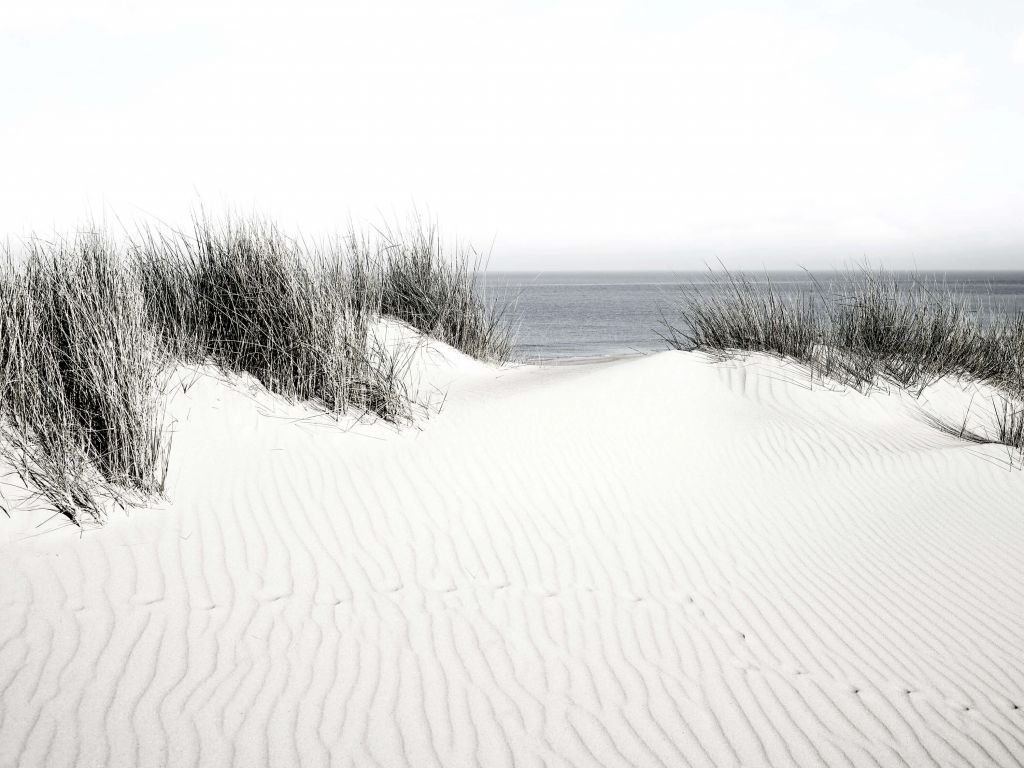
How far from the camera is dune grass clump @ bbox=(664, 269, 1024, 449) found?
7.53 m

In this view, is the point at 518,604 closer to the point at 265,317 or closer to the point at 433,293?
the point at 265,317

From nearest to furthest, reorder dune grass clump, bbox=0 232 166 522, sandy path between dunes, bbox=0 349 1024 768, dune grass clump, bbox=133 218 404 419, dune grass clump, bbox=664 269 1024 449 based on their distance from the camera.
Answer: sandy path between dunes, bbox=0 349 1024 768 < dune grass clump, bbox=0 232 166 522 < dune grass clump, bbox=133 218 404 419 < dune grass clump, bbox=664 269 1024 449

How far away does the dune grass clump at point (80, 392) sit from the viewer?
396cm

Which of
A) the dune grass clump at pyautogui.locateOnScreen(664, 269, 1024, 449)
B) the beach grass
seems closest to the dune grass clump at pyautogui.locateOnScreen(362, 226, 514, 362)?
the beach grass

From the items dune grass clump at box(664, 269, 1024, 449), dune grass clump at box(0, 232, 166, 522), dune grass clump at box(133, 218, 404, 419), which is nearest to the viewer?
dune grass clump at box(0, 232, 166, 522)

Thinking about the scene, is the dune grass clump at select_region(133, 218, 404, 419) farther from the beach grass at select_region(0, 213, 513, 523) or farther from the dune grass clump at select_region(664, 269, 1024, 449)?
the dune grass clump at select_region(664, 269, 1024, 449)

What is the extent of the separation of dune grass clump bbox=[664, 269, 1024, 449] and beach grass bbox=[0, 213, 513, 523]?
14.1 feet

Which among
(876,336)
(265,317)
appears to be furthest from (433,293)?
(876,336)

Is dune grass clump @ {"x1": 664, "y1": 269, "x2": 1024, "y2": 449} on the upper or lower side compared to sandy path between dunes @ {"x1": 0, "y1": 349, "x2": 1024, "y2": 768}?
upper

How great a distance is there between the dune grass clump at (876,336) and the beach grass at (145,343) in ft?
14.1

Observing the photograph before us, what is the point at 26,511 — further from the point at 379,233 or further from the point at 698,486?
the point at 379,233

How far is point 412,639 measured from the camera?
308cm

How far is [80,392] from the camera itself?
4.50 meters

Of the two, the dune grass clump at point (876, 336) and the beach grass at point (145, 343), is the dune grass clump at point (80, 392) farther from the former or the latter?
the dune grass clump at point (876, 336)
